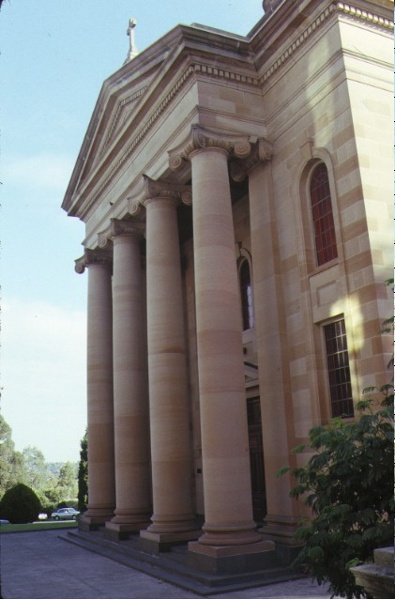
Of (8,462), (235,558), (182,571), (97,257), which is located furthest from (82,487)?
(8,462)

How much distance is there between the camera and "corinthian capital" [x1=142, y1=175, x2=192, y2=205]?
2084cm

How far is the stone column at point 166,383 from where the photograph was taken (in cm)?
1858

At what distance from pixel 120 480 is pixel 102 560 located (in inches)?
148

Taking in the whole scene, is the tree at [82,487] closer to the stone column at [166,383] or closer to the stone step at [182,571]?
the stone step at [182,571]

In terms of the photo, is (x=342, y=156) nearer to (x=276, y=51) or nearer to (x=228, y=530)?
(x=276, y=51)

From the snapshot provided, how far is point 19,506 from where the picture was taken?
36562mm

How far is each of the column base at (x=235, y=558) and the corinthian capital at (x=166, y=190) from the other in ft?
37.6

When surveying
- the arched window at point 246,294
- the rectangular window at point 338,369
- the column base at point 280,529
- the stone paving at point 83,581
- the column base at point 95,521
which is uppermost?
the arched window at point 246,294

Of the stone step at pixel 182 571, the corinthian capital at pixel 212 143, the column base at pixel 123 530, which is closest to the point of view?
the stone step at pixel 182 571

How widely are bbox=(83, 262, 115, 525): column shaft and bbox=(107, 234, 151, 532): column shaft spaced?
2979 mm

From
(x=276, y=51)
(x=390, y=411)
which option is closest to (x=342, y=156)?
(x=276, y=51)

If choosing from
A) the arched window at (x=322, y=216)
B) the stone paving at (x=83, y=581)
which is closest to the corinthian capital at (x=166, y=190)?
the arched window at (x=322, y=216)

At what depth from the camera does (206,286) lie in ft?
54.9

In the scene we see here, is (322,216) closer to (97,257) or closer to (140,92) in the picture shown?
(140,92)
